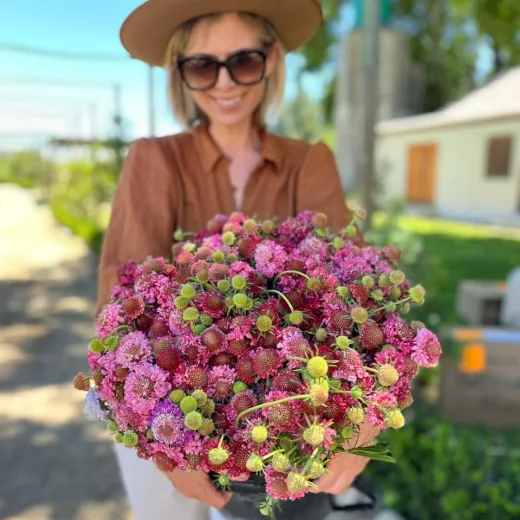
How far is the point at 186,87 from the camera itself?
166 cm

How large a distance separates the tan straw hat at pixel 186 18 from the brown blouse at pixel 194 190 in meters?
0.26

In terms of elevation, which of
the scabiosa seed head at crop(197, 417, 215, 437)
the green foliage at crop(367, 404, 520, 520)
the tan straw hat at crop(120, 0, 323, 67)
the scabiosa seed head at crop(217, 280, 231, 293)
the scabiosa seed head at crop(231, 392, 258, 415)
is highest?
the tan straw hat at crop(120, 0, 323, 67)

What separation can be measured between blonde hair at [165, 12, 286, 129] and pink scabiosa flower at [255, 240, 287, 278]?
2.35ft

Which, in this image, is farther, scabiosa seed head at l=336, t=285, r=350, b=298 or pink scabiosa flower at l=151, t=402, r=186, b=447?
scabiosa seed head at l=336, t=285, r=350, b=298

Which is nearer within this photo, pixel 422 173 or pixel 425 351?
pixel 425 351

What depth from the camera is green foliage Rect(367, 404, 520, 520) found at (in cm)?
229

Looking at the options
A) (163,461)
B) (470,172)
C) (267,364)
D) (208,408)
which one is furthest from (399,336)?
(470,172)

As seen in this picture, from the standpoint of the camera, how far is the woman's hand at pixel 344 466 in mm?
1082

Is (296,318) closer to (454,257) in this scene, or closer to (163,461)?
(163,461)

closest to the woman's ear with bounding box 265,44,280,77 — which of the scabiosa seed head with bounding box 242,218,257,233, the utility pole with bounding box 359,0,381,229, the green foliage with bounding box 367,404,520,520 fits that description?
the scabiosa seed head with bounding box 242,218,257,233

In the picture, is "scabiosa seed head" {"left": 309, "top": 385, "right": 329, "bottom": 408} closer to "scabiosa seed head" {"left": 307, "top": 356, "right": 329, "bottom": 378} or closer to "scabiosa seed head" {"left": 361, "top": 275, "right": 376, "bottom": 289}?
"scabiosa seed head" {"left": 307, "top": 356, "right": 329, "bottom": 378}

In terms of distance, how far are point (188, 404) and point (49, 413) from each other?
354 centimetres

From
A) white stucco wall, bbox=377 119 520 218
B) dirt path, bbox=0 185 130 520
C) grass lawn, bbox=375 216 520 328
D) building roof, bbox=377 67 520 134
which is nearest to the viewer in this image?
dirt path, bbox=0 185 130 520

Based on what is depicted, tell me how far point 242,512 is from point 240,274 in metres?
0.60
